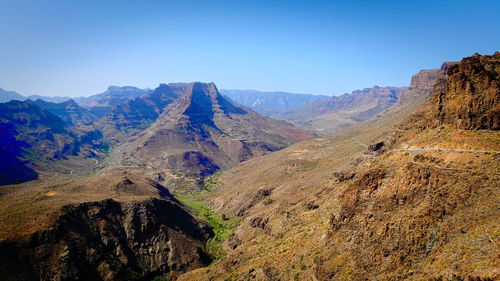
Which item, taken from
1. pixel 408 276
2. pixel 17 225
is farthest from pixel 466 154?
pixel 17 225

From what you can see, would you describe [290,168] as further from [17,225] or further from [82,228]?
[17,225]

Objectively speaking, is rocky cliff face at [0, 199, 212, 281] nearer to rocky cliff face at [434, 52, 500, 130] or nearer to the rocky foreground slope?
the rocky foreground slope

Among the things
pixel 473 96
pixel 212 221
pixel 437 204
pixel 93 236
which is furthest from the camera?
pixel 212 221

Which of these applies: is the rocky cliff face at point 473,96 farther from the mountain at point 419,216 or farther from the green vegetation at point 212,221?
the green vegetation at point 212,221

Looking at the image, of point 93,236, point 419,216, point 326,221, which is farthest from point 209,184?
point 419,216

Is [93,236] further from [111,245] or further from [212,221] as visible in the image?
[212,221]

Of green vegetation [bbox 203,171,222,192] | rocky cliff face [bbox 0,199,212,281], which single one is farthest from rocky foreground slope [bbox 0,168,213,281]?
green vegetation [bbox 203,171,222,192]
